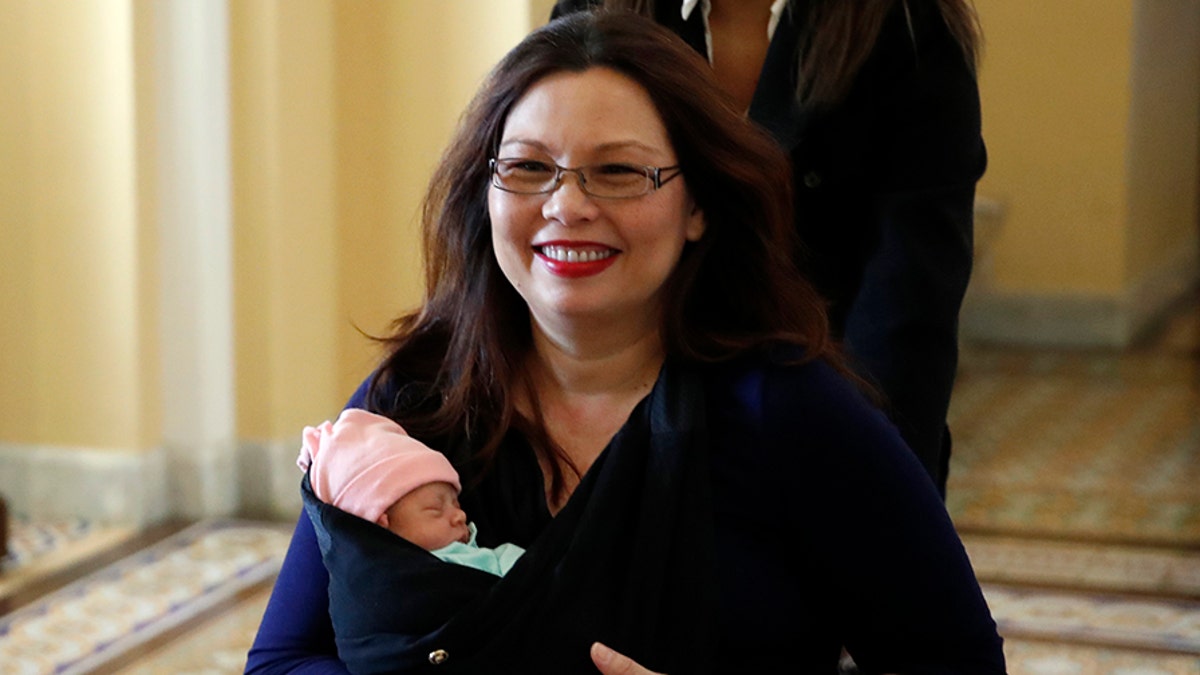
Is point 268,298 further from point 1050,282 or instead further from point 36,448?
point 1050,282

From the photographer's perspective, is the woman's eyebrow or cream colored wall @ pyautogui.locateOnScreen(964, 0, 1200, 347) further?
cream colored wall @ pyautogui.locateOnScreen(964, 0, 1200, 347)

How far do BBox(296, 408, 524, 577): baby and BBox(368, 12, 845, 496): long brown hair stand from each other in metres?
0.10

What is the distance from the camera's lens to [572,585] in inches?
57.9

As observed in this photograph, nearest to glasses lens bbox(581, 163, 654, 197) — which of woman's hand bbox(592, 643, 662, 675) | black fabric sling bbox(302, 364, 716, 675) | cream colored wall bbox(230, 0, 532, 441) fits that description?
black fabric sling bbox(302, 364, 716, 675)

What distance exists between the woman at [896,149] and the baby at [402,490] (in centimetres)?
55

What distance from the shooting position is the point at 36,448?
4.28m

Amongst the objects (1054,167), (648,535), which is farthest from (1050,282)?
(648,535)

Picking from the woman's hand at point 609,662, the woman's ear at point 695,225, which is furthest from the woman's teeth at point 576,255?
the woman's hand at point 609,662

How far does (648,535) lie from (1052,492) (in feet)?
10.9

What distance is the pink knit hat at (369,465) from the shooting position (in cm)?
152

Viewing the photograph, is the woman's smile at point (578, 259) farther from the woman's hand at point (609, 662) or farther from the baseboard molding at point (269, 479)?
the baseboard molding at point (269, 479)

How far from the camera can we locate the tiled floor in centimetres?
332

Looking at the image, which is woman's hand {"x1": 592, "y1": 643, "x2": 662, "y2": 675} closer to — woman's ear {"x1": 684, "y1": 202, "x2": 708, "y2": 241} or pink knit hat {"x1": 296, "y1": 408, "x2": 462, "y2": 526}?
pink knit hat {"x1": 296, "y1": 408, "x2": 462, "y2": 526}

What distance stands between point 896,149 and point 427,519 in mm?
750
